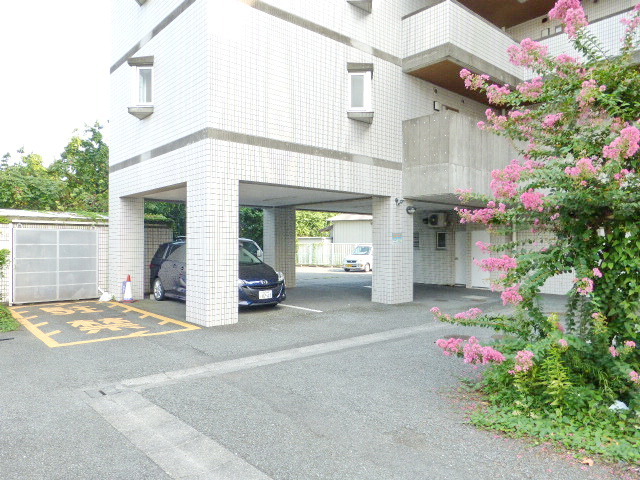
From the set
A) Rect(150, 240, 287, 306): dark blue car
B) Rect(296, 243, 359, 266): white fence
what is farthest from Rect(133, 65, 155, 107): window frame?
Rect(296, 243, 359, 266): white fence

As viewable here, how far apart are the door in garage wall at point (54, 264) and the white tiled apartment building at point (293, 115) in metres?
0.58

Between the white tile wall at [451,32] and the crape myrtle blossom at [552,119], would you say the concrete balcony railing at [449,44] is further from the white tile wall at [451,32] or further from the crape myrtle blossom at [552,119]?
the crape myrtle blossom at [552,119]

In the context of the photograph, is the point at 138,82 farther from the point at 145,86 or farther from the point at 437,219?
the point at 437,219

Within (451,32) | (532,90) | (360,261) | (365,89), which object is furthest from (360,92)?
(360,261)

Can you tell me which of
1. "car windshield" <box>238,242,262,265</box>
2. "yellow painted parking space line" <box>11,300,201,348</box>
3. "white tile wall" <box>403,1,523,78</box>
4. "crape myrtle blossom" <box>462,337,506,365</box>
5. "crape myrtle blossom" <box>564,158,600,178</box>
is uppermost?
"white tile wall" <box>403,1,523,78</box>

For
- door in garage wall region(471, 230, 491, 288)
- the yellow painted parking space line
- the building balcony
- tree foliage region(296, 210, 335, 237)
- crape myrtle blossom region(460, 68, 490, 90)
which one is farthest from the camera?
tree foliage region(296, 210, 335, 237)

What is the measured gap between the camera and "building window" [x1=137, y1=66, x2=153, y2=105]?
33.5ft

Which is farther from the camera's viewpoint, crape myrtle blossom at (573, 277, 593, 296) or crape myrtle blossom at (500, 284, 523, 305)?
crape myrtle blossom at (500, 284, 523, 305)

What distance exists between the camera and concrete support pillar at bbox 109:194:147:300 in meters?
11.5

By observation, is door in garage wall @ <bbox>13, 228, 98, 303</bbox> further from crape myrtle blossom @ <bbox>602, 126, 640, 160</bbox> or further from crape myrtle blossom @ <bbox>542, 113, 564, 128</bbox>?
crape myrtle blossom @ <bbox>602, 126, 640, 160</bbox>

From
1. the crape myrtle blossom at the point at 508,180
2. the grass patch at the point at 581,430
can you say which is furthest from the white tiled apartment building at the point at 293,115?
the grass patch at the point at 581,430

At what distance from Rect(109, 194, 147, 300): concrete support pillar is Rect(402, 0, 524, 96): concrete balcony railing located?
7873 millimetres

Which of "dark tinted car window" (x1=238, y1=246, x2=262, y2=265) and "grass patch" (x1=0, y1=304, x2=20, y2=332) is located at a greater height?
"dark tinted car window" (x1=238, y1=246, x2=262, y2=265)

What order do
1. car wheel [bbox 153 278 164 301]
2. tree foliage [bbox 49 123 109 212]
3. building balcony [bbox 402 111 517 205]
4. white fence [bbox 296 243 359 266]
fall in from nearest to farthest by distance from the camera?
building balcony [bbox 402 111 517 205]
car wheel [bbox 153 278 164 301]
tree foliage [bbox 49 123 109 212]
white fence [bbox 296 243 359 266]
